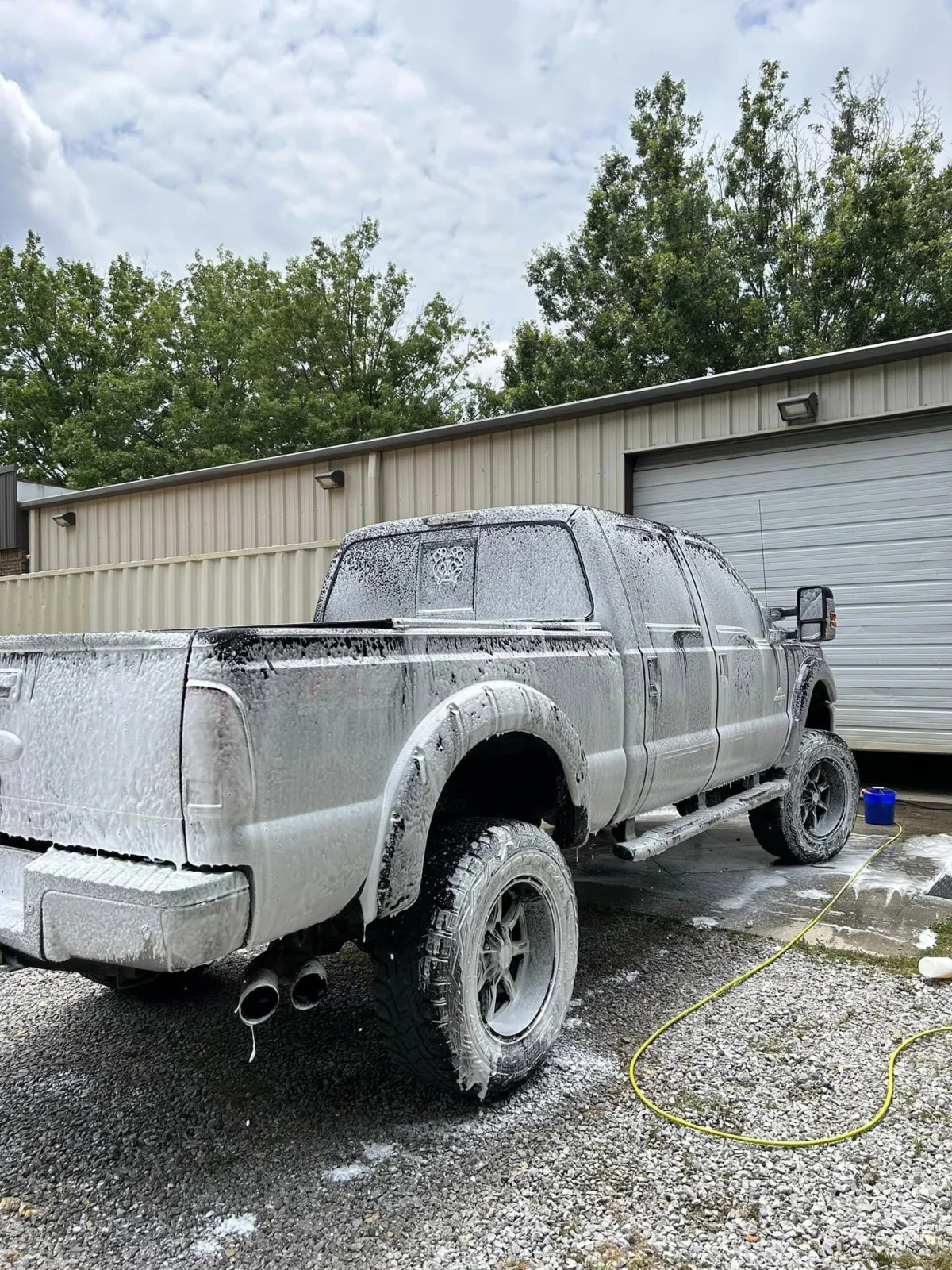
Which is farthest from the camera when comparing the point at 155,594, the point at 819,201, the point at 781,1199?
the point at 819,201

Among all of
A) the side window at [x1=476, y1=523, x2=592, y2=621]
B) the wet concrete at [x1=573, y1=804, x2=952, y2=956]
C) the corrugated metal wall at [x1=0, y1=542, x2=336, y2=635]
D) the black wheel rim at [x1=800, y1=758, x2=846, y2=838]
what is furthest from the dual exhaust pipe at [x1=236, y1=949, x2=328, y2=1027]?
the corrugated metal wall at [x1=0, y1=542, x2=336, y2=635]

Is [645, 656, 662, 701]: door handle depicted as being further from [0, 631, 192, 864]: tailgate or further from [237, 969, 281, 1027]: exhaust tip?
[0, 631, 192, 864]: tailgate

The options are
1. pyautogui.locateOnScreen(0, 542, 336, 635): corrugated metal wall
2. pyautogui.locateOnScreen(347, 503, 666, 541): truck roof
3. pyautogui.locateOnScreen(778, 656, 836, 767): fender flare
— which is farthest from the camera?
pyautogui.locateOnScreen(0, 542, 336, 635): corrugated metal wall

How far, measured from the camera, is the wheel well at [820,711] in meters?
6.16

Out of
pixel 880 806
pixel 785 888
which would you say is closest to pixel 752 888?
pixel 785 888

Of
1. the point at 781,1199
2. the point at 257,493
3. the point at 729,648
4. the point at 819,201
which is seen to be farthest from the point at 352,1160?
the point at 819,201

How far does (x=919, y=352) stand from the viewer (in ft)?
25.1

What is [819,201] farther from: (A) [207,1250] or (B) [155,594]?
(A) [207,1250]

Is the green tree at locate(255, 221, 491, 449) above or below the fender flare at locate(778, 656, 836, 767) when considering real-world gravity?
above

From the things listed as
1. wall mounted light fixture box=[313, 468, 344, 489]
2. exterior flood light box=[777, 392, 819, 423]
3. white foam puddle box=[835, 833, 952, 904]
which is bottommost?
white foam puddle box=[835, 833, 952, 904]

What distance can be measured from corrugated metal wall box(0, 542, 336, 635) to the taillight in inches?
330

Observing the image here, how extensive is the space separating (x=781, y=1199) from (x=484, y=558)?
271cm

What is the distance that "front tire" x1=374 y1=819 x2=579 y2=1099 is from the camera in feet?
8.25

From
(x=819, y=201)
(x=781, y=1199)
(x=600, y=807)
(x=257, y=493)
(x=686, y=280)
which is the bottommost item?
(x=781, y=1199)
